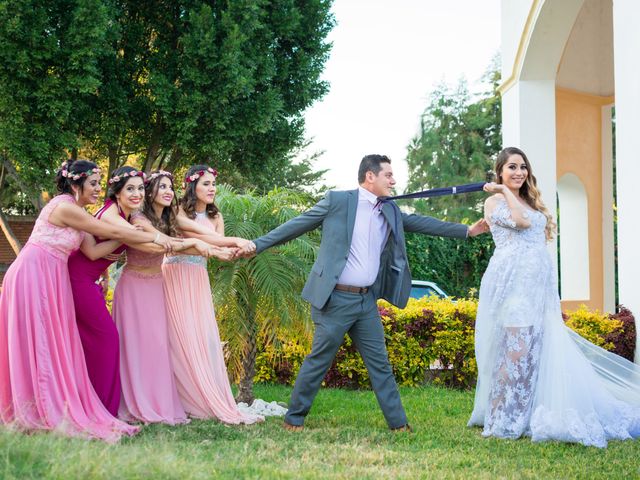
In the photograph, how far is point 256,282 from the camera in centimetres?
746

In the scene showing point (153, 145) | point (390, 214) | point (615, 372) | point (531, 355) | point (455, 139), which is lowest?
point (615, 372)

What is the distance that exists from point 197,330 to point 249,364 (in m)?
1.32

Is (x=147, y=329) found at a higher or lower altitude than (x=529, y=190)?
lower

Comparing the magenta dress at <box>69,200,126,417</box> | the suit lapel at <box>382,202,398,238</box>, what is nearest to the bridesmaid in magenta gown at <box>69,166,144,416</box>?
the magenta dress at <box>69,200,126,417</box>

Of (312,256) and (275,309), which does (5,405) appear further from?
(312,256)

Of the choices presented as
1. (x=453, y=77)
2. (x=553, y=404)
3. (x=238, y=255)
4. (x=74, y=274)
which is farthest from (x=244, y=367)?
(x=453, y=77)

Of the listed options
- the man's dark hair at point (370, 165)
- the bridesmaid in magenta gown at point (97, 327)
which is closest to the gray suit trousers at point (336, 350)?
the man's dark hair at point (370, 165)

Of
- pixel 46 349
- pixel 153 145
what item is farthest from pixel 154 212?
pixel 153 145

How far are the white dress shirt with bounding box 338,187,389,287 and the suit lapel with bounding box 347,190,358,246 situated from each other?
0.05m

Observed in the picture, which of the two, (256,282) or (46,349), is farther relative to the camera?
(256,282)

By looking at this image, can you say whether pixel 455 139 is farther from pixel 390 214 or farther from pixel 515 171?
pixel 390 214

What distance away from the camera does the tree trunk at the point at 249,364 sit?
7871mm

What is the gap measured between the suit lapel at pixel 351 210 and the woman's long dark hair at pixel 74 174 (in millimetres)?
2213

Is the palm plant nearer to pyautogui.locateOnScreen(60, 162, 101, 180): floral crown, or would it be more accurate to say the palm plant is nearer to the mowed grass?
the mowed grass
